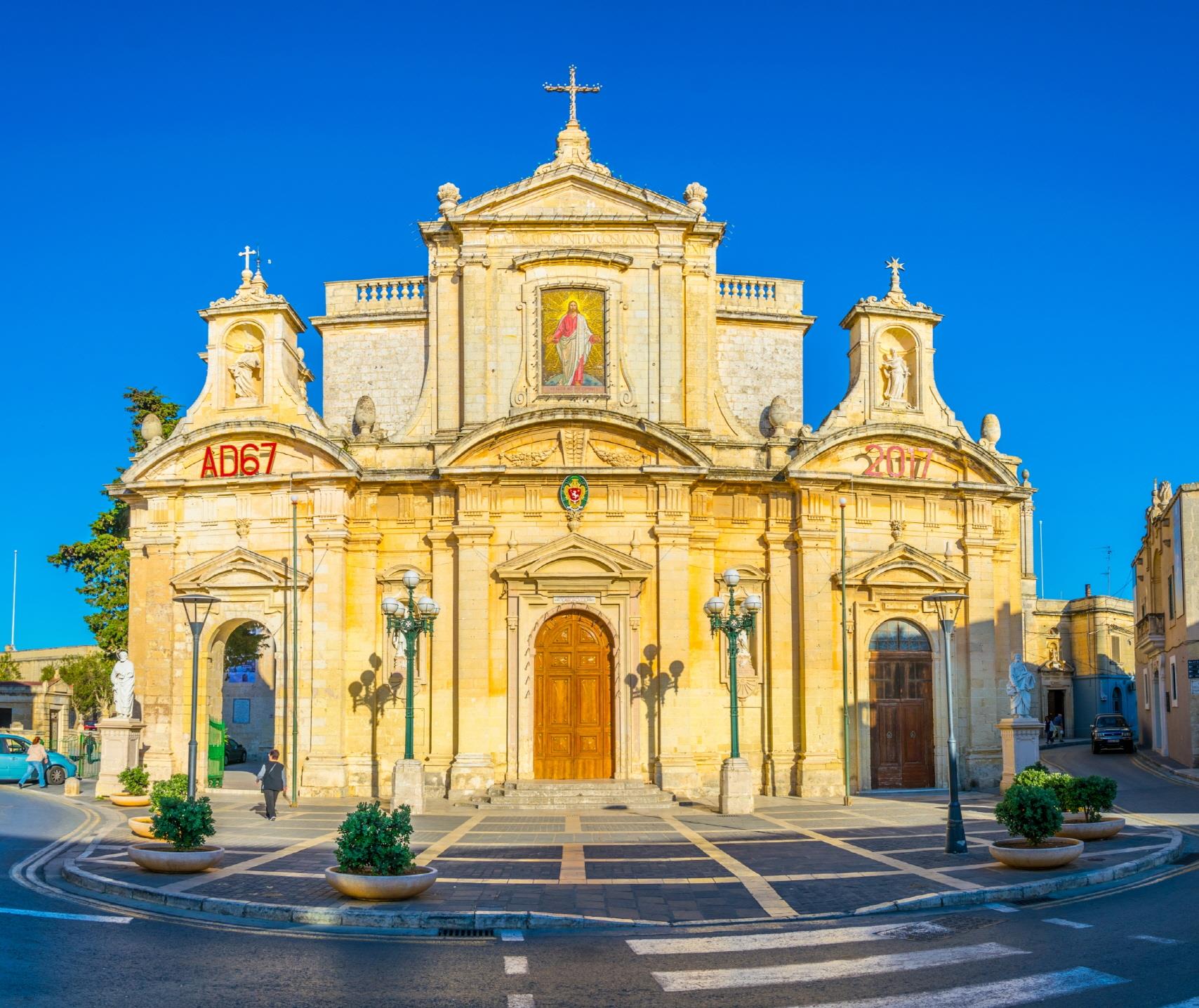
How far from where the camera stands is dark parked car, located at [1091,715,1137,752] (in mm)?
50094

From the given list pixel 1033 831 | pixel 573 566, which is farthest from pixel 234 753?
pixel 1033 831

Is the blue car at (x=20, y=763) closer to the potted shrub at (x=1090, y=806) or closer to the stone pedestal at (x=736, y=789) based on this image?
the stone pedestal at (x=736, y=789)

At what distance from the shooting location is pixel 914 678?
111 feet

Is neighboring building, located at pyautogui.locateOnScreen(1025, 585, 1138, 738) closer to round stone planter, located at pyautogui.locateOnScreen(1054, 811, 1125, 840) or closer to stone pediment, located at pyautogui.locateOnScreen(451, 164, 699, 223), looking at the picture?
stone pediment, located at pyautogui.locateOnScreen(451, 164, 699, 223)

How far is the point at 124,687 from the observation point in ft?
105

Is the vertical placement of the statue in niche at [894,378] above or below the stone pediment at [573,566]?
above

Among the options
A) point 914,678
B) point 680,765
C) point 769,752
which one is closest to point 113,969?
point 680,765

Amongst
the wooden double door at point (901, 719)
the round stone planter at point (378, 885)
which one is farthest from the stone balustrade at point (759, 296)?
the round stone planter at point (378, 885)

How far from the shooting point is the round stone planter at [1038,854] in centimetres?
1859

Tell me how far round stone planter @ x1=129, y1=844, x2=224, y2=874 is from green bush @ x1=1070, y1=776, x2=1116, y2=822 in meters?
13.9

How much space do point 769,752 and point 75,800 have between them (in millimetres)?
16971

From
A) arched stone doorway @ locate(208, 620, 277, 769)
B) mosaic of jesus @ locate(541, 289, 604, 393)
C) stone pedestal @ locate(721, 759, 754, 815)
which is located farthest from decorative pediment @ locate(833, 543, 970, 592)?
arched stone doorway @ locate(208, 620, 277, 769)

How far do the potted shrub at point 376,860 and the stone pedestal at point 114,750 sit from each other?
55.3 ft

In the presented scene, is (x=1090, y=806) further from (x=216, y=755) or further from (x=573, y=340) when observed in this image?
(x=216, y=755)
